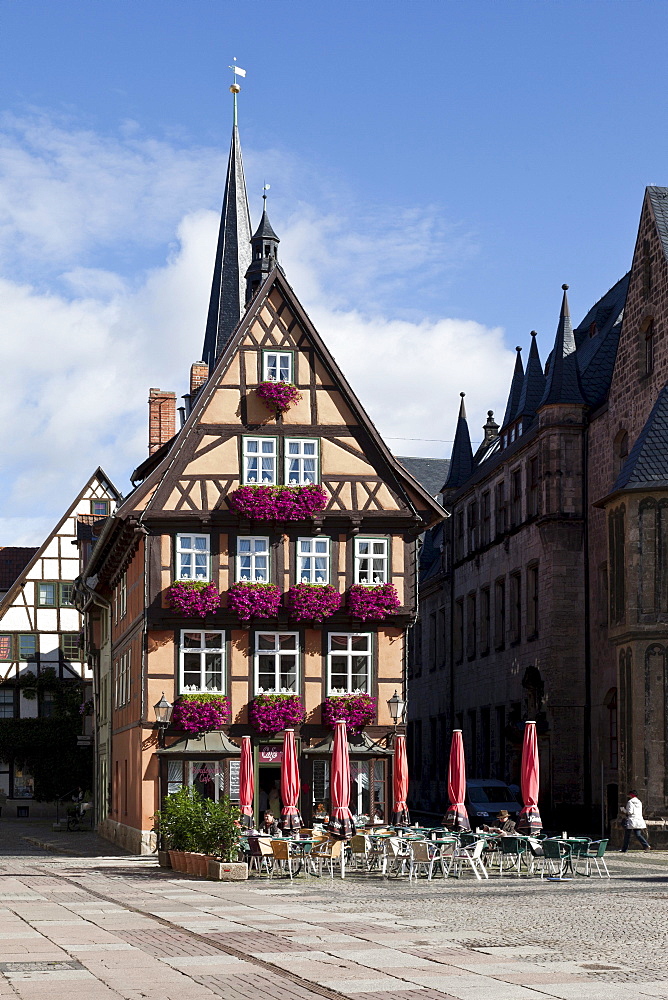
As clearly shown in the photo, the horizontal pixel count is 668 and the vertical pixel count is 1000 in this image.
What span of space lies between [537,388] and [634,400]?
971 centimetres

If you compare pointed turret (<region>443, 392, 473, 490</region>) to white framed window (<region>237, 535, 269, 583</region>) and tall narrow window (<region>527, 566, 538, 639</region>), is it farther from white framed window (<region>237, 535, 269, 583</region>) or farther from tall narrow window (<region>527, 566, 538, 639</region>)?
white framed window (<region>237, 535, 269, 583</region>)

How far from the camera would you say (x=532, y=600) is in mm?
46844

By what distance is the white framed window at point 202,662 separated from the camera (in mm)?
35656

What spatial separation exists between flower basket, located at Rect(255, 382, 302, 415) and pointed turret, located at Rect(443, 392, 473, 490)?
23469mm

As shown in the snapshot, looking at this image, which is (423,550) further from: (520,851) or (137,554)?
(520,851)

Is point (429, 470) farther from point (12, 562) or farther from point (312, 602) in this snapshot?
point (312, 602)

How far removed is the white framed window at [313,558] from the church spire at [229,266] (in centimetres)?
3013

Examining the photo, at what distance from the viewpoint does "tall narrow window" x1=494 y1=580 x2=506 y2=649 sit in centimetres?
5055

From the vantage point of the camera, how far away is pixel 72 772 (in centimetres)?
5956

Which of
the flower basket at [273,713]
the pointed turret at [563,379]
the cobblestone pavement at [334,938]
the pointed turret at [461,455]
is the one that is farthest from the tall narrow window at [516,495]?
the cobblestone pavement at [334,938]

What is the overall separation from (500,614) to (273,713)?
56.9 feet

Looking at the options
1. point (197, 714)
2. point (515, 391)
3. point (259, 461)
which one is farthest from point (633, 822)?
point (515, 391)

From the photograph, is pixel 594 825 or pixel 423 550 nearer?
pixel 594 825

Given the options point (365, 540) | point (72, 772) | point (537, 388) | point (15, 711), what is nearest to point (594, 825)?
point (365, 540)
